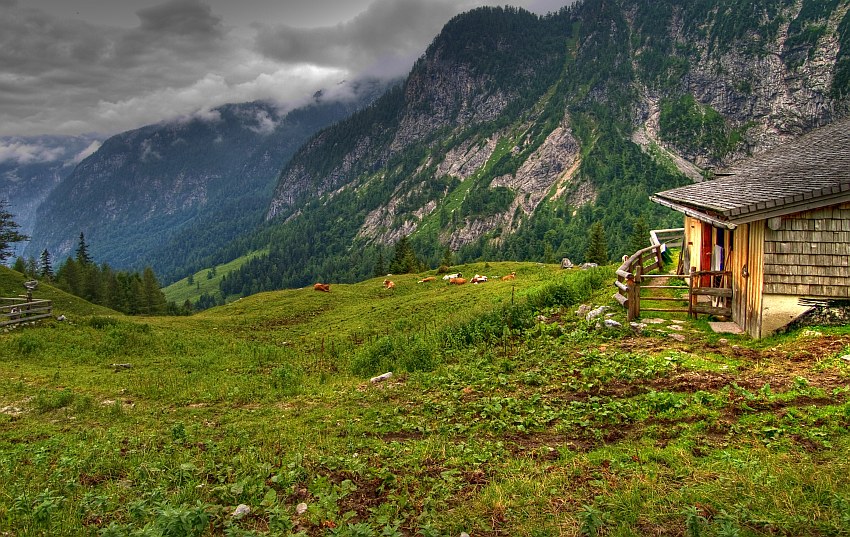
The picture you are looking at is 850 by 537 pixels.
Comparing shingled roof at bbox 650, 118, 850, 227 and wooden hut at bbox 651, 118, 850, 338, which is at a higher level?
shingled roof at bbox 650, 118, 850, 227

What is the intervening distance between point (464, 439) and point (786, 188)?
47.9ft

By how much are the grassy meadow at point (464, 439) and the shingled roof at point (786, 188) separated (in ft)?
13.6

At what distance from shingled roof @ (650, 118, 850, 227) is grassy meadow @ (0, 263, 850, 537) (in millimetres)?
4157

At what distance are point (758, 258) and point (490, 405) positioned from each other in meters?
11.4

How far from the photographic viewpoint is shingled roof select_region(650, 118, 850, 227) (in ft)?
48.0

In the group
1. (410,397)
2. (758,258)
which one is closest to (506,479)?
(410,397)

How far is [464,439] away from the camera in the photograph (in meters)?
9.67

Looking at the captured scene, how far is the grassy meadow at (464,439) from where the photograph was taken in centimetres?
650

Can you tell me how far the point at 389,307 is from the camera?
117 ft

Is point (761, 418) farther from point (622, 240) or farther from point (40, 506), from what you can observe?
Answer: point (622, 240)

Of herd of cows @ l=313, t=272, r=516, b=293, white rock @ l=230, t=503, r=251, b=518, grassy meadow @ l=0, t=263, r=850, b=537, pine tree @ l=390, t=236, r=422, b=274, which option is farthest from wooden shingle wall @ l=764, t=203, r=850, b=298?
pine tree @ l=390, t=236, r=422, b=274

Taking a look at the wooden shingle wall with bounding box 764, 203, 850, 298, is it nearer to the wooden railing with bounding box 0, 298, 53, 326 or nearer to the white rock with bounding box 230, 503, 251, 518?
the white rock with bounding box 230, 503, 251, 518

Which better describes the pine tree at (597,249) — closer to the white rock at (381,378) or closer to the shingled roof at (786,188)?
the shingled roof at (786,188)

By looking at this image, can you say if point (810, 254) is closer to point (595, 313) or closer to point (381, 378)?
point (595, 313)
